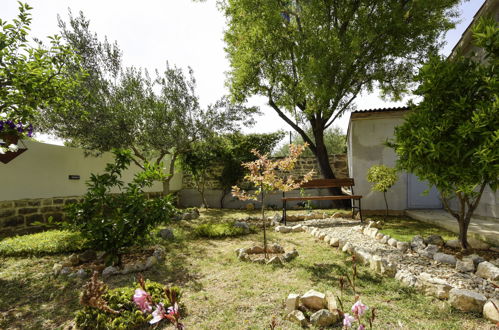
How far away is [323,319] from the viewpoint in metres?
2.25

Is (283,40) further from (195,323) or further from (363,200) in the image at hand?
(195,323)

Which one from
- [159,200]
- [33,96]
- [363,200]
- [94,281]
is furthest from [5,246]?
[363,200]

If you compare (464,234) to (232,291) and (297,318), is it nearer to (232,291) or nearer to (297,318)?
(297,318)

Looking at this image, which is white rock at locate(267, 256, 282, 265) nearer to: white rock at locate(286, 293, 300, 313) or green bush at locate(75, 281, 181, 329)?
white rock at locate(286, 293, 300, 313)

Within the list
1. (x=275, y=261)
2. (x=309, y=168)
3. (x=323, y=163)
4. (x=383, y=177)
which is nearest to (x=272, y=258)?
(x=275, y=261)

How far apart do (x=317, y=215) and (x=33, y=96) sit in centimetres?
730

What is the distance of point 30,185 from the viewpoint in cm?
708

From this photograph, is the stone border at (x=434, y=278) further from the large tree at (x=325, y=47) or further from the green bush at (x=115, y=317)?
the large tree at (x=325, y=47)

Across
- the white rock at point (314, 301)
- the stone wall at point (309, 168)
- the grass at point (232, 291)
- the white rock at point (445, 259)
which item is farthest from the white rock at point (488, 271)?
the stone wall at point (309, 168)

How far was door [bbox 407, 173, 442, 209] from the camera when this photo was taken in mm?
8594

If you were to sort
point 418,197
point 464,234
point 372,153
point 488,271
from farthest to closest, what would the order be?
point 372,153
point 418,197
point 464,234
point 488,271

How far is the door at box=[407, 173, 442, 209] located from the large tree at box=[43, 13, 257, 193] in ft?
21.0

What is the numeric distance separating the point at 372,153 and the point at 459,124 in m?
5.50

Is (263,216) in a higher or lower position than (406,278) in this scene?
higher
